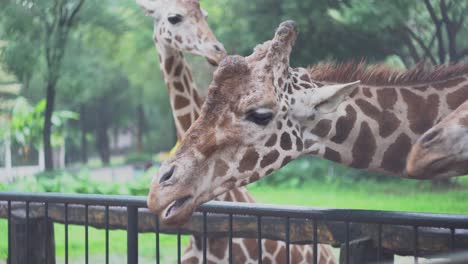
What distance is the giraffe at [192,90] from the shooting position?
9.55ft

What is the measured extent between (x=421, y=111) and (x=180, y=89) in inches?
64.1

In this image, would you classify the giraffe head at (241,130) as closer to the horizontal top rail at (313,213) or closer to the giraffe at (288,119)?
the giraffe at (288,119)

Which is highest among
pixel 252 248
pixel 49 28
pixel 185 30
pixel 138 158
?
pixel 49 28

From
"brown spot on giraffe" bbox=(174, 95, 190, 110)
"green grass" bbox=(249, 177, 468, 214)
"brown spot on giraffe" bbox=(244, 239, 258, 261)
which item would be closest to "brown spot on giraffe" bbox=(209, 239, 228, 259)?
"brown spot on giraffe" bbox=(244, 239, 258, 261)

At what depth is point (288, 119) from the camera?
2039 mm

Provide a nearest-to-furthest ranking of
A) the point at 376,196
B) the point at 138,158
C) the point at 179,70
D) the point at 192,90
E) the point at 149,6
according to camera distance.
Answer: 1. the point at 192,90
2. the point at 179,70
3. the point at 149,6
4. the point at 376,196
5. the point at 138,158

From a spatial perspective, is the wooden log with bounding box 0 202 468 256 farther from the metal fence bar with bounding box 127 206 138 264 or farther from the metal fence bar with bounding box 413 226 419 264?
the metal fence bar with bounding box 127 206 138 264

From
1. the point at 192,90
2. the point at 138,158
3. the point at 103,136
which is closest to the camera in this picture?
the point at 192,90

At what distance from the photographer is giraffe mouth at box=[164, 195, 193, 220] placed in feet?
6.12

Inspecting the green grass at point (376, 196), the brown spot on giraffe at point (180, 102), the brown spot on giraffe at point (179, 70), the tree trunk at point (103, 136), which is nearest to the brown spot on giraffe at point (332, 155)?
the brown spot on giraffe at point (180, 102)

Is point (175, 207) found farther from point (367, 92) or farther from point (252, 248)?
point (252, 248)

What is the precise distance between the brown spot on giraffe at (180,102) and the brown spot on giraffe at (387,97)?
1.44 metres

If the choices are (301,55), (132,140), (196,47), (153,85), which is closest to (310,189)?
(301,55)

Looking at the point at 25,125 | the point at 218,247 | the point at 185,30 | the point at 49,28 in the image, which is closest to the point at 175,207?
the point at 218,247
